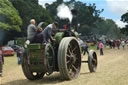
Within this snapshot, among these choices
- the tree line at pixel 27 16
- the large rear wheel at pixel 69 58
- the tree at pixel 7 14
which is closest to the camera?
the large rear wheel at pixel 69 58

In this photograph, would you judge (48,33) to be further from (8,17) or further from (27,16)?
(27,16)

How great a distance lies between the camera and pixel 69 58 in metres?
7.76

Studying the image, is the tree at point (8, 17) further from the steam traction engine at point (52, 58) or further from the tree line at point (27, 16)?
the steam traction engine at point (52, 58)

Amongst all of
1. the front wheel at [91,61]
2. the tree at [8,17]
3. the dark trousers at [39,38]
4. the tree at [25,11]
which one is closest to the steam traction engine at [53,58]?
the dark trousers at [39,38]

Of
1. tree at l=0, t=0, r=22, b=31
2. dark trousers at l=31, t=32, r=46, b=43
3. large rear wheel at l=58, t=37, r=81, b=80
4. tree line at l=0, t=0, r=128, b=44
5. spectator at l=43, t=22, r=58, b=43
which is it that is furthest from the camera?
tree line at l=0, t=0, r=128, b=44

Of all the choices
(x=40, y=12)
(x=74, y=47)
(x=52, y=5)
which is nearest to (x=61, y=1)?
(x=52, y=5)

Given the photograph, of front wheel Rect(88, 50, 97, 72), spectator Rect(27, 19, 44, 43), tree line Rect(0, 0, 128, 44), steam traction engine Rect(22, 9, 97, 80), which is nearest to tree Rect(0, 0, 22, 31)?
tree line Rect(0, 0, 128, 44)

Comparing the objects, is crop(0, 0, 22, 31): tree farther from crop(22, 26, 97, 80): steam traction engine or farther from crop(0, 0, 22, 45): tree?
crop(22, 26, 97, 80): steam traction engine

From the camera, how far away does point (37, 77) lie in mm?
8406

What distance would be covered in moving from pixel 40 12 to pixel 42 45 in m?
49.0

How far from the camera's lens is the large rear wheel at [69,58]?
7090 millimetres

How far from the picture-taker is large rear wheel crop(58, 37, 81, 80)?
23.3ft

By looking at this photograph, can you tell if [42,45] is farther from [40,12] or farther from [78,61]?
[40,12]

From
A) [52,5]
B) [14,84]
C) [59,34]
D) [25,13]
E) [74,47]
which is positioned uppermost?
[52,5]
